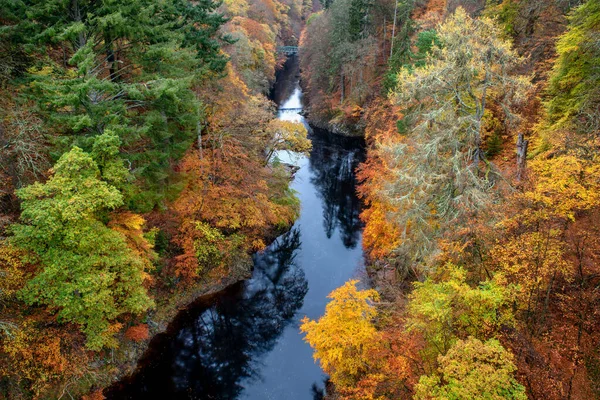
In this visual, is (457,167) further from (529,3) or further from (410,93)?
(529,3)

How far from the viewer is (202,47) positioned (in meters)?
21.5

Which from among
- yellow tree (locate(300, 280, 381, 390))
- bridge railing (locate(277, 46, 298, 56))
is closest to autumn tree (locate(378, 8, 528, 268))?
yellow tree (locate(300, 280, 381, 390))

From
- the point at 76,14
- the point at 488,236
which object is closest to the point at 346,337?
the point at 488,236

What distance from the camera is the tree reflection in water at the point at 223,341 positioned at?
54.3 ft

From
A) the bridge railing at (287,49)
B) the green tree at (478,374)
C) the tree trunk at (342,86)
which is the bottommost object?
the green tree at (478,374)

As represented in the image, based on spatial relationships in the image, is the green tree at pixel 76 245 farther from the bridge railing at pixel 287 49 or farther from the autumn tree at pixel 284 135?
the bridge railing at pixel 287 49

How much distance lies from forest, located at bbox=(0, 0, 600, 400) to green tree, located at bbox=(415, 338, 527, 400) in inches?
1.8

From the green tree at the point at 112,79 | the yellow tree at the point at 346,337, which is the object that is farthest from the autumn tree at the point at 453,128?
the green tree at the point at 112,79

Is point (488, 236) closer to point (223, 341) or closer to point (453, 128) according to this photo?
point (453, 128)

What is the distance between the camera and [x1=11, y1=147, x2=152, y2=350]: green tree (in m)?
11.2

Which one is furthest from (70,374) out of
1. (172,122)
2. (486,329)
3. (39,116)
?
(486,329)

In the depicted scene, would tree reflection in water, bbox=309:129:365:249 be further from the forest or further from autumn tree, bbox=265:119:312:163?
autumn tree, bbox=265:119:312:163

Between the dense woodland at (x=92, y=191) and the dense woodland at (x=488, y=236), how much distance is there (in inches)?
327

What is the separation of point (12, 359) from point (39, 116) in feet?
30.3
